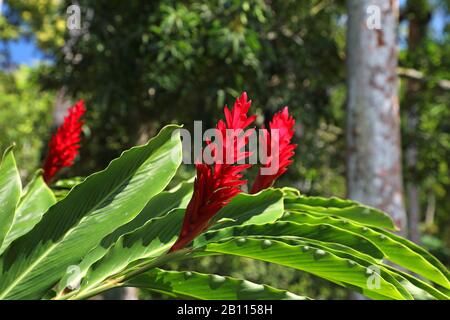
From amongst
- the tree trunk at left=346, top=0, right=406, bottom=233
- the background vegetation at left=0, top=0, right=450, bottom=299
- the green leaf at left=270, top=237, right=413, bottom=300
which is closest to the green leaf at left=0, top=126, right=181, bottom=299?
the green leaf at left=270, top=237, right=413, bottom=300

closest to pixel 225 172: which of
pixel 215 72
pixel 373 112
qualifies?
pixel 373 112

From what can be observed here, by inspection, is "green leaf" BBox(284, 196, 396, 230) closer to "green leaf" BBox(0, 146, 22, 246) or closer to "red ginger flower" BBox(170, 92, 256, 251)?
"red ginger flower" BBox(170, 92, 256, 251)

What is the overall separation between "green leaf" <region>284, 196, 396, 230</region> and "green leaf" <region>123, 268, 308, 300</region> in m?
0.53

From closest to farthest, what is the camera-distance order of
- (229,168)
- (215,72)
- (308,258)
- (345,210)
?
(229,168)
(308,258)
(345,210)
(215,72)

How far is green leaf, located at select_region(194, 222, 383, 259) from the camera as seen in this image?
152 centimetres

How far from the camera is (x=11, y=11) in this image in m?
16.8

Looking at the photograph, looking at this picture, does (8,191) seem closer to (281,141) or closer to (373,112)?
(281,141)

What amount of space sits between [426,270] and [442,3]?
10245 mm

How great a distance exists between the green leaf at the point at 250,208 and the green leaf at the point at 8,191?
1.68ft

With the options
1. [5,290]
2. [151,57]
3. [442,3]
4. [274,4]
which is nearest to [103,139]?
[151,57]

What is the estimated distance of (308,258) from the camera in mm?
1434

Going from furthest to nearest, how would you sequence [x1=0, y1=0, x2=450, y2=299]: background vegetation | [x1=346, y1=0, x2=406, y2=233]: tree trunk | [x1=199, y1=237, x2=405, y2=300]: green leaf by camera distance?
[x1=0, y1=0, x2=450, y2=299]: background vegetation, [x1=346, y1=0, x2=406, y2=233]: tree trunk, [x1=199, y1=237, x2=405, y2=300]: green leaf

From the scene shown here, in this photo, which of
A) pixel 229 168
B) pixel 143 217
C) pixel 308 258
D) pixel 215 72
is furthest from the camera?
pixel 215 72

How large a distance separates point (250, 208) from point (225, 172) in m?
0.34
